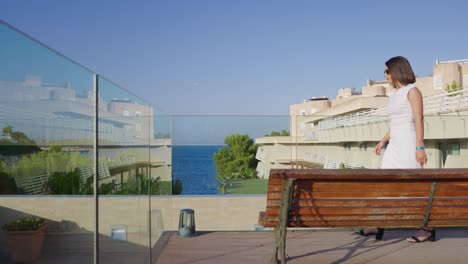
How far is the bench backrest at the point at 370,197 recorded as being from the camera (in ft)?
8.31

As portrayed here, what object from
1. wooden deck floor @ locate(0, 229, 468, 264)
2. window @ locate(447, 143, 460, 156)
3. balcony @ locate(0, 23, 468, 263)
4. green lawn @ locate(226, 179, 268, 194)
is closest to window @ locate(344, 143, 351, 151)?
green lawn @ locate(226, 179, 268, 194)

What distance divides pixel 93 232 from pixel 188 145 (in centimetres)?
472

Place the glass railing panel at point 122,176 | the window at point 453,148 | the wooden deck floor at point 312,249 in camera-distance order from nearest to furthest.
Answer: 1. the glass railing panel at point 122,176
2. the wooden deck floor at point 312,249
3. the window at point 453,148

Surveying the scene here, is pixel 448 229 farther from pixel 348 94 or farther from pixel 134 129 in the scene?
pixel 348 94

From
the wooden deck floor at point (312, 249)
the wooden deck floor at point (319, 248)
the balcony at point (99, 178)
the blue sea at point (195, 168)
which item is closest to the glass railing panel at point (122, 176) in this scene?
the balcony at point (99, 178)

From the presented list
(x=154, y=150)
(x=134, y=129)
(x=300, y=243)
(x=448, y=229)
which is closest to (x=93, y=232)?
(x=134, y=129)

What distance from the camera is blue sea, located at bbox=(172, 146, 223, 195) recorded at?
654 cm

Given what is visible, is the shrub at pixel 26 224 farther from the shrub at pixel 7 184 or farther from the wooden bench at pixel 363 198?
the wooden bench at pixel 363 198

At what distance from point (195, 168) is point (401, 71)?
4.22m

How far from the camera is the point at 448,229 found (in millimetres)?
4609

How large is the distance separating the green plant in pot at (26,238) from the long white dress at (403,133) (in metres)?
2.77

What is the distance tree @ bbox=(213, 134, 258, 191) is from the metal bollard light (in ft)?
8.22

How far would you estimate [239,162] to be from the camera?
23.9 ft

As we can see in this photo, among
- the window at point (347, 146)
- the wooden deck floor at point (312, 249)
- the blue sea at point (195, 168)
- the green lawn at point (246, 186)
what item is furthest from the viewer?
the green lawn at point (246, 186)
